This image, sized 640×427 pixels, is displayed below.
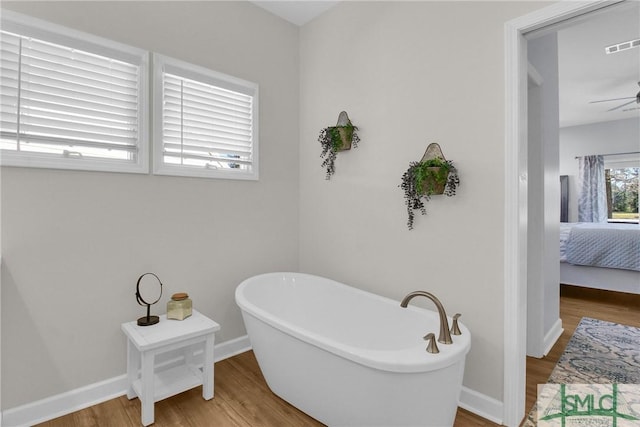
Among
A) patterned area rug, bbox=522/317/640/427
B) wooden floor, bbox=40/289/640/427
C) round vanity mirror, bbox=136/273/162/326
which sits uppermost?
round vanity mirror, bbox=136/273/162/326

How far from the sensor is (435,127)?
6.86ft

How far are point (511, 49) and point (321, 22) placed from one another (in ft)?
5.70

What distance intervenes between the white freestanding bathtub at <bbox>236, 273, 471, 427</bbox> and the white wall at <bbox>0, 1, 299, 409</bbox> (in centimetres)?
46

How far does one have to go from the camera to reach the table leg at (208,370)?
6.56ft

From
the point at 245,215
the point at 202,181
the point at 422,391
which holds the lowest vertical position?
the point at 422,391

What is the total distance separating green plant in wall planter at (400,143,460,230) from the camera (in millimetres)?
1938

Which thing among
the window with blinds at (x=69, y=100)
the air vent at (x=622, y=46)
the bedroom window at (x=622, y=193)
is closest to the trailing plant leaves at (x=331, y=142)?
the window with blinds at (x=69, y=100)

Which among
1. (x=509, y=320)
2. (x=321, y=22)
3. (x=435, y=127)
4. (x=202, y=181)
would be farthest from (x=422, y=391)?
(x=321, y=22)

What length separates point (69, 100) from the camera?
1.92m

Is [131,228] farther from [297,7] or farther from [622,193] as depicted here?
[622,193]

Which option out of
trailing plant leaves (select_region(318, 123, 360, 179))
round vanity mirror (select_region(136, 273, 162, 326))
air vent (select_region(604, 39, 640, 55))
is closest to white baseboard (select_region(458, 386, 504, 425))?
trailing plant leaves (select_region(318, 123, 360, 179))

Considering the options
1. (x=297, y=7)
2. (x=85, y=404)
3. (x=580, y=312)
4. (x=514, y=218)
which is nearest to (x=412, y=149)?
(x=514, y=218)

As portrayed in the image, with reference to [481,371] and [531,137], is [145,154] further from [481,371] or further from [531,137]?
[531,137]

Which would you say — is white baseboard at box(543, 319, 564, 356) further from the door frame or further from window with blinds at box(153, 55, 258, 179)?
window with blinds at box(153, 55, 258, 179)
